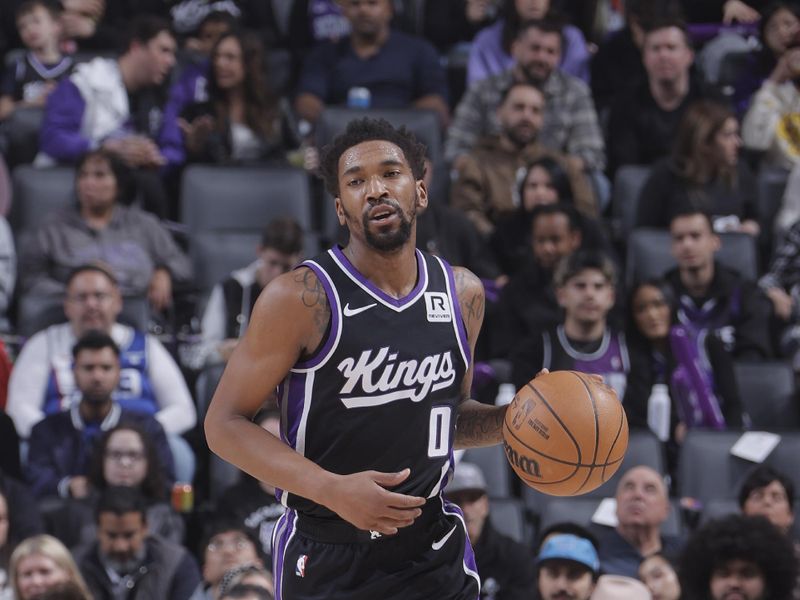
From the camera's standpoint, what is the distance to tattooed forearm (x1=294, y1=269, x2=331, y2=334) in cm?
416

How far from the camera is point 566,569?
6.91 m

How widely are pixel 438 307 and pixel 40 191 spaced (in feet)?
18.5

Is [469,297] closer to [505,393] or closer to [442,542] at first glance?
[442,542]

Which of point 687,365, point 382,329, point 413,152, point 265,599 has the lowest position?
point 265,599

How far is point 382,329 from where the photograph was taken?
166 inches

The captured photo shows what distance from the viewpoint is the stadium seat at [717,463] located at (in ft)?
26.6

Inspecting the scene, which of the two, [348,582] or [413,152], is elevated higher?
[413,152]

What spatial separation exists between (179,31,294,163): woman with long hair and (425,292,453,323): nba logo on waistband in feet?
18.5

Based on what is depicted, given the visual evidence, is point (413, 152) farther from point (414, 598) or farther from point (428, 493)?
point (414, 598)

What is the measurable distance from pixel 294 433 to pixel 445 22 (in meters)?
7.75

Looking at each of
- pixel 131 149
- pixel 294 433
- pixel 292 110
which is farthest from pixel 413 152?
pixel 292 110

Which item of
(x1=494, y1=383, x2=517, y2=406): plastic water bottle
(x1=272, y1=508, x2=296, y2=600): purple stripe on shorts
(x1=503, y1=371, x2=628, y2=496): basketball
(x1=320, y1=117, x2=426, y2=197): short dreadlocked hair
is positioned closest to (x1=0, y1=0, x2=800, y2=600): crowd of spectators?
(x1=494, y1=383, x2=517, y2=406): plastic water bottle

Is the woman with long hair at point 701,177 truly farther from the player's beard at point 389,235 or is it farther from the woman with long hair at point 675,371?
the player's beard at point 389,235

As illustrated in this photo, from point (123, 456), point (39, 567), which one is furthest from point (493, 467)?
point (39, 567)
